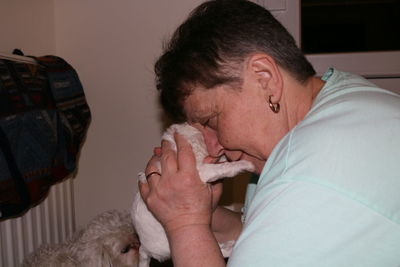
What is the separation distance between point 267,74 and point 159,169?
0.36 metres

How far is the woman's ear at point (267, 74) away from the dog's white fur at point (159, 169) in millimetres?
227

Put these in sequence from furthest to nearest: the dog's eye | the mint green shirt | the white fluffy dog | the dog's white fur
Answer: the dog's eye < the white fluffy dog < the dog's white fur < the mint green shirt

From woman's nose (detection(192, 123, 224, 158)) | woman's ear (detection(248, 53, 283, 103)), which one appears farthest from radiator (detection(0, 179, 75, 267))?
woman's ear (detection(248, 53, 283, 103))

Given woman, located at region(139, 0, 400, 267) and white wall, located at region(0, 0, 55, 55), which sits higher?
white wall, located at region(0, 0, 55, 55)

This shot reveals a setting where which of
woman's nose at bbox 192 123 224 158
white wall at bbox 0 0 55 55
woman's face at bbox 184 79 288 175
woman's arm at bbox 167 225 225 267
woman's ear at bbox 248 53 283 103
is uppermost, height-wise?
white wall at bbox 0 0 55 55

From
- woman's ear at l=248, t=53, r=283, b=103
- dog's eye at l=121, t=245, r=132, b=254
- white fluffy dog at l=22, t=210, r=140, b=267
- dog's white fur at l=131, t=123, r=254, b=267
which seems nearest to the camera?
woman's ear at l=248, t=53, r=283, b=103

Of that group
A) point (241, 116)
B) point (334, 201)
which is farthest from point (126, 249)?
point (334, 201)

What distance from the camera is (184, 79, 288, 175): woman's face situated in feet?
2.61

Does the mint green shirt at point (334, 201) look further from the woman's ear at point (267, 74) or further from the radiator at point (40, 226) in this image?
the radiator at point (40, 226)

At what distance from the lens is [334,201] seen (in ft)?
1.93

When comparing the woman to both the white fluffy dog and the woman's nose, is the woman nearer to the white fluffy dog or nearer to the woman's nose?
the woman's nose

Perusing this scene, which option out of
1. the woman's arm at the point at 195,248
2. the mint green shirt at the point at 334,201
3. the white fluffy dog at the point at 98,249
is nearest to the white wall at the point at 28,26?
the white fluffy dog at the point at 98,249

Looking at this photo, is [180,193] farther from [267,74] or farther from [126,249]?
[126,249]

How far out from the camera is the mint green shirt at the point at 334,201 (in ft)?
1.94
